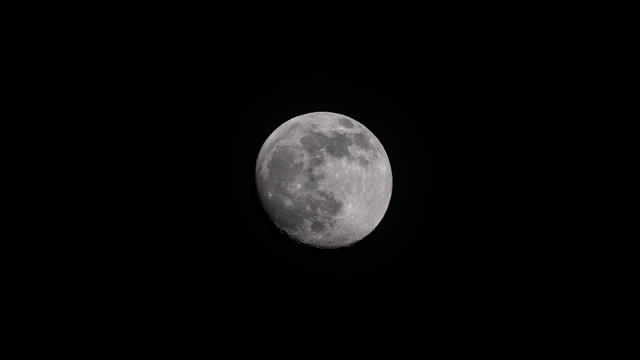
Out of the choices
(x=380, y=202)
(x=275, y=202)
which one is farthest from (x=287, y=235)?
(x=380, y=202)

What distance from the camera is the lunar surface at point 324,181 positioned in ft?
10.3

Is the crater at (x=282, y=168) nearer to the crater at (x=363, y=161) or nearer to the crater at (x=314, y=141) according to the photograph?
the crater at (x=314, y=141)

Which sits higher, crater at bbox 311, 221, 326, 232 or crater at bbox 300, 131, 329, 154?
crater at bbox 300, 131, 329, 154

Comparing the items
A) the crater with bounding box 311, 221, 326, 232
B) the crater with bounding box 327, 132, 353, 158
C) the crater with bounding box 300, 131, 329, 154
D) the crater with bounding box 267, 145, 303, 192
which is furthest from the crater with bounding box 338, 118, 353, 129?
the crater with bounding box 311, 221, 326, 232

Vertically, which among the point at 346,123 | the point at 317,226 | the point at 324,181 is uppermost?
the point at 346,123

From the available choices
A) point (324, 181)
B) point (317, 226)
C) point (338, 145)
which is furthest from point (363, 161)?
point (317, 226)

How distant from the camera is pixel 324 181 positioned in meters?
3.11

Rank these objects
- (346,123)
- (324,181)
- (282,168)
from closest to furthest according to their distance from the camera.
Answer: (324,181)
(282,168)
(346,123)

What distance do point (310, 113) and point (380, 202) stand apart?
1038 mm

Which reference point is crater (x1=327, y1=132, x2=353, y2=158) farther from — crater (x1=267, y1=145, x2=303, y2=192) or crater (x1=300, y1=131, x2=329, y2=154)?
crater (x1=267, y1=145, x2=303, y2=192)

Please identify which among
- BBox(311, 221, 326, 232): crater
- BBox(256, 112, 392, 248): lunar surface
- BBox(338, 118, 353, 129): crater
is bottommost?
BBox(311, 221, 326, 232): crater

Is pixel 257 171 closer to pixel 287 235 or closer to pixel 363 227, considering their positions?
pixel 287 235

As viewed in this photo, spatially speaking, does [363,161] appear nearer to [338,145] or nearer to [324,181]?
[338,145]

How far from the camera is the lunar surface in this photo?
313 centimetres
